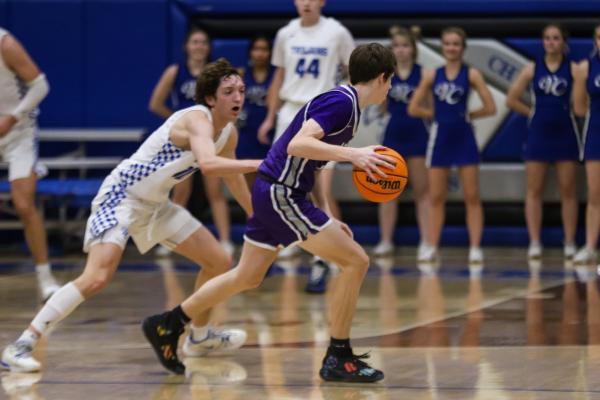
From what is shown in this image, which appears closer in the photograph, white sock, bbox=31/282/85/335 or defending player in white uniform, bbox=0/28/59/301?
white sock, bbox=31/282/85/335

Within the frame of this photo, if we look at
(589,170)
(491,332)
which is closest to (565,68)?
(589,170)

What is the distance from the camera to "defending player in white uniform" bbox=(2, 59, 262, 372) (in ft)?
20.2

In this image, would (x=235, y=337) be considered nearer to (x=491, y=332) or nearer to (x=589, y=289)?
(x=491, y=332)

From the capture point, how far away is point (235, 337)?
6.63m

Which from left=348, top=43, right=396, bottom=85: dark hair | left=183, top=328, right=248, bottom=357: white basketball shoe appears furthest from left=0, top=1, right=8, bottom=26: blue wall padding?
left=348, top=43, right=396, bottom=85: dark hair

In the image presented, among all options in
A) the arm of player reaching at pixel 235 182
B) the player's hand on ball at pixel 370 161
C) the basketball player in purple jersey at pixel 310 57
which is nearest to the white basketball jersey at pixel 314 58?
the basketball player in purple jersey at pixel 310 57

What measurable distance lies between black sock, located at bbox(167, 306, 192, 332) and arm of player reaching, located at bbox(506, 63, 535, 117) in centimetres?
573

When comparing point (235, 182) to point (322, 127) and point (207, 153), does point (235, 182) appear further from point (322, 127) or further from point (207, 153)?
point (322, 127)

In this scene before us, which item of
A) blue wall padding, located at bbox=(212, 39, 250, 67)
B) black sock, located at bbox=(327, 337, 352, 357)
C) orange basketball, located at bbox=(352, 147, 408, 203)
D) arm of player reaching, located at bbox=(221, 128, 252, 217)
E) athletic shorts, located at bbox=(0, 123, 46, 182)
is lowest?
black sock, located at bbox=(327, 337, 352, 357)

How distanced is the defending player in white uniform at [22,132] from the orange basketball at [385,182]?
3473 mm

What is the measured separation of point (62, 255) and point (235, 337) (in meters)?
5.38

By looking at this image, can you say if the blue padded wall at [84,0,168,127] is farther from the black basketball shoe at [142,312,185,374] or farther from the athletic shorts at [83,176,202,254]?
the black basketball shoe at [142,312,185,374]

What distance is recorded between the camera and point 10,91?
870cm

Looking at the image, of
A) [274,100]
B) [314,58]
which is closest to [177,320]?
[314,58]
